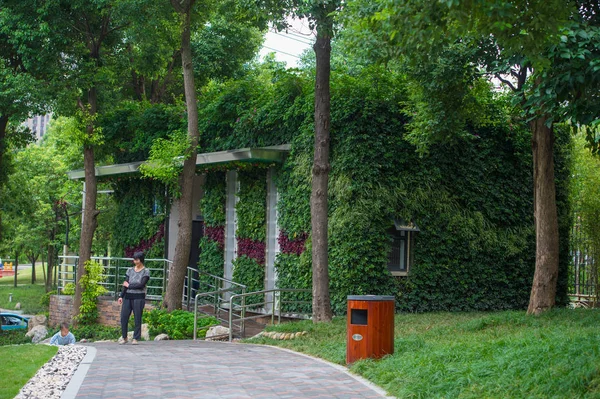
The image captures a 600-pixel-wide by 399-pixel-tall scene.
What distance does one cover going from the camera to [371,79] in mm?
18969

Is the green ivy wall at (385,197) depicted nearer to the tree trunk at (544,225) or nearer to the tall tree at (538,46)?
the tall tree at (538,46)

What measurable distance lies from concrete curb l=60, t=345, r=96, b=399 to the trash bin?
3.60 meters

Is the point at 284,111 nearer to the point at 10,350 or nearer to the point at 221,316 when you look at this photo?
the point at 221,316

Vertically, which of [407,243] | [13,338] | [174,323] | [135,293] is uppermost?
[407,243]

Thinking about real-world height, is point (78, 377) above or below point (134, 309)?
below

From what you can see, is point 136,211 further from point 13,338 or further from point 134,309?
point 134,309

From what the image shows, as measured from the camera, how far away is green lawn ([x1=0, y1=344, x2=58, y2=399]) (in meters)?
8.70

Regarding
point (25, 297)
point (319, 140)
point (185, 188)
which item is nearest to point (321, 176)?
point (319, 140)

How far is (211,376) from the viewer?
9922 millimetres

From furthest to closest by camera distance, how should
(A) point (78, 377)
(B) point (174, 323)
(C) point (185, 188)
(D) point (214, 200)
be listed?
1. (D) point (214, 200)
2. (C) point (185, 188)
3. (B) point (174, 323)
4. (A) point (78, 377)

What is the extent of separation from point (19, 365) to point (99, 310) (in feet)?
41.3

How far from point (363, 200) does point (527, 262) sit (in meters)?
5.67

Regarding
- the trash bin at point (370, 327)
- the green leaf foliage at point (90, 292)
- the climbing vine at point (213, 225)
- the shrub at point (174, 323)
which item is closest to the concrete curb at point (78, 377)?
the trash bin at point (370, 327)

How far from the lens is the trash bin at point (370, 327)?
1066 centimetres
